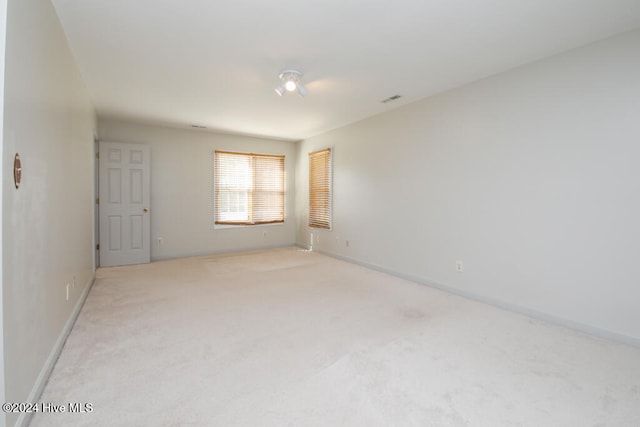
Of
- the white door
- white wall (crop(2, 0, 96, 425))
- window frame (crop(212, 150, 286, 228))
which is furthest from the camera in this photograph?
window frame (crop(212, 150, 286, 228))

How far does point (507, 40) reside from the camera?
261cm

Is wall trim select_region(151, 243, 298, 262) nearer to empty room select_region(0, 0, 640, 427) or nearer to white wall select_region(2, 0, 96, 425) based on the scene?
empty room select_region(0, 0, 640, 427)

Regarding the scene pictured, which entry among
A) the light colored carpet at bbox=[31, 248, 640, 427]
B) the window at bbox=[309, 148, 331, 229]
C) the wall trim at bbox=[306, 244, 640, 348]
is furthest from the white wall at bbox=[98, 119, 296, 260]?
the wall trim at bbox=[306, 244, 640, 348]

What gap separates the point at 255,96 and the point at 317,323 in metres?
2.89

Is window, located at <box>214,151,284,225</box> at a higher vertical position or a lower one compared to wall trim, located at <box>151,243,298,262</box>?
higher

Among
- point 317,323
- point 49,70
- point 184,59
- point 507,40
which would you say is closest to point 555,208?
point 507,40

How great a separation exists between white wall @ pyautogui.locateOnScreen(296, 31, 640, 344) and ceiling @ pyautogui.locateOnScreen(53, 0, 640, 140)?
0.31 m

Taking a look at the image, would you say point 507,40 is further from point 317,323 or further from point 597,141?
point 317,323

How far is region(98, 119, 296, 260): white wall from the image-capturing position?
5.52 metres

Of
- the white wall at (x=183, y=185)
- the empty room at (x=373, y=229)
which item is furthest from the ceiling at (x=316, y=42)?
the white wall at (x=183, y=185)

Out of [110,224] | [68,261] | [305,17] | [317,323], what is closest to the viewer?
[305,17]

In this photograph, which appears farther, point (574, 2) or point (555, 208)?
point (555, 208)

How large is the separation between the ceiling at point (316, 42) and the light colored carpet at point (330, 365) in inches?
98.6

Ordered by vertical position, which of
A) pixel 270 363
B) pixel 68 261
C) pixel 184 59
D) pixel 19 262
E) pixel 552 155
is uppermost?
pixel 184 59
